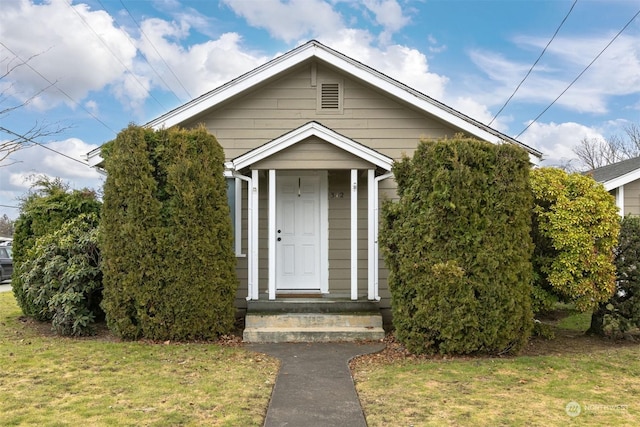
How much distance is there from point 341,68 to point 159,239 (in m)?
4.62

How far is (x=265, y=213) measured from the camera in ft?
30.1

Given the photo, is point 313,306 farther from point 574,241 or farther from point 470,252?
point 574,241

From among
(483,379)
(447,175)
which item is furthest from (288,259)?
(483,379)

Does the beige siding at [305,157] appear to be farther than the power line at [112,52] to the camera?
No

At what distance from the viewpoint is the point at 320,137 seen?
26.3 feet

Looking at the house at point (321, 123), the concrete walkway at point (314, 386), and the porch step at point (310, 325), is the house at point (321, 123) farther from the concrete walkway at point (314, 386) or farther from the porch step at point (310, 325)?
the concrete walkway at point (314, 386)

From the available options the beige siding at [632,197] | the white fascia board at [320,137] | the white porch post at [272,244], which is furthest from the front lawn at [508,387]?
the beige siding at [632,197]

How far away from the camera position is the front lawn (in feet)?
14.2

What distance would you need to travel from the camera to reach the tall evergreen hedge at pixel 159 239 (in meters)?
7.18

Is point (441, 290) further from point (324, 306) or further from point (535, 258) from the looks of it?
point (324, 306)

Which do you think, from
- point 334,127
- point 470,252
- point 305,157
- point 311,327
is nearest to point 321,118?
point 334,127

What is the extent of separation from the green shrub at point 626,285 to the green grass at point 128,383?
5.46m

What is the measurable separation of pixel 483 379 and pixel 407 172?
9.95 feet

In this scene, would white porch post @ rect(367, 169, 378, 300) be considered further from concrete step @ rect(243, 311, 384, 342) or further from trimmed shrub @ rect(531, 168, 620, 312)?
trimmed shrub @ rect(531, 168, 620, 312)
